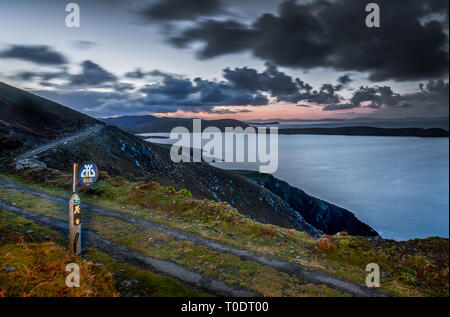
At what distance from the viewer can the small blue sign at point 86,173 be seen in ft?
24.1

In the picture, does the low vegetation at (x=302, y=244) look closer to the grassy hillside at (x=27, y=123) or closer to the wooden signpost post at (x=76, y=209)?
the wooden signpost post at (x=76, y=209)

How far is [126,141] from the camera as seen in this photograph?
57688mm

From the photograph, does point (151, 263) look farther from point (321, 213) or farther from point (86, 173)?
point (321, 213)

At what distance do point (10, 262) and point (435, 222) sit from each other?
9004 centimetres

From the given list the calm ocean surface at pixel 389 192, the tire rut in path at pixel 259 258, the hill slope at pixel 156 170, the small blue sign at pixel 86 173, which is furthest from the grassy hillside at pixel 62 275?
the calm ocean surface at pixel 389 192

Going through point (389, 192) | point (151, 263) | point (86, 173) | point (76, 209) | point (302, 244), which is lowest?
point (389, 192)

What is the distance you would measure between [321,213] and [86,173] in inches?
3355

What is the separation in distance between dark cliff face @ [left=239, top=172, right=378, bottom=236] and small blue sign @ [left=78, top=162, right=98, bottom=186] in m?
78.1

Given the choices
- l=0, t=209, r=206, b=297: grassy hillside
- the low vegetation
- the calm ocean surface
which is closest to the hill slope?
the calm ocean surface

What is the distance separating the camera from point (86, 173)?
297 inches

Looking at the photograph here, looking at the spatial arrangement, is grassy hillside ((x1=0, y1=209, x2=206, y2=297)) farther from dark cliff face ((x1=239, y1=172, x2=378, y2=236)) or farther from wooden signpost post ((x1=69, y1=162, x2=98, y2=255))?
dark cliff face ((x1=239, y1=172, x2=378, y2=236))

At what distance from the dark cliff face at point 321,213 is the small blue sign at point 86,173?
78.1 m

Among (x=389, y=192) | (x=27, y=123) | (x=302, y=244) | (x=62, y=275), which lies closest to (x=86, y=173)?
(x=62, y=275)

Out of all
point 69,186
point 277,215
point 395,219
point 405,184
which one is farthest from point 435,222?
point 69,186
